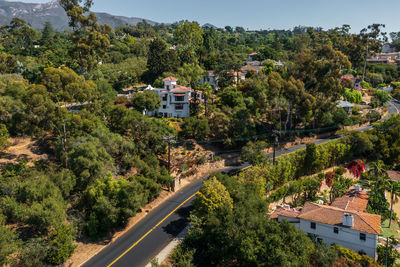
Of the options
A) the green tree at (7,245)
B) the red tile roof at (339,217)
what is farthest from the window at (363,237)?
the green tree at (7,245)

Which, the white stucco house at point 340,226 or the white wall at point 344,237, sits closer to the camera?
the white wall at point 344,237

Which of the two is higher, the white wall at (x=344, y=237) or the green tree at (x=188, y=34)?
the green tree at (x=188, y=34)

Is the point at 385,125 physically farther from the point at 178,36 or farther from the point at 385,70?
the point at 385,70

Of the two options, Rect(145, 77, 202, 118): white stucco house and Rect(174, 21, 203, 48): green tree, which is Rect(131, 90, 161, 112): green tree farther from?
Rect(174, 21, 203, 48): green tree

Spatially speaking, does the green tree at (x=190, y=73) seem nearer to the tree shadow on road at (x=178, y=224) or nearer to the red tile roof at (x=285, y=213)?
the tree shadow on road at (x=178, y=224)

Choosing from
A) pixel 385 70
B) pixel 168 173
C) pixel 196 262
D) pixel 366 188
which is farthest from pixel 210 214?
pixel 385 70
